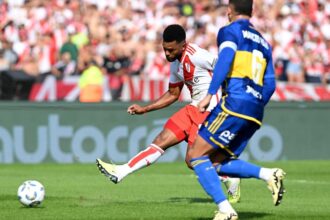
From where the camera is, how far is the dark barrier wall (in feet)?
72.1

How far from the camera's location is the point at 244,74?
10.0 metres

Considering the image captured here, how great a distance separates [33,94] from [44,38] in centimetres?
196

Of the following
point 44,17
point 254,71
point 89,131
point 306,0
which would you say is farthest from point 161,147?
point 306,0

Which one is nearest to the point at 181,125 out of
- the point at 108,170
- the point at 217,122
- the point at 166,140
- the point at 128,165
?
the point at 166,140

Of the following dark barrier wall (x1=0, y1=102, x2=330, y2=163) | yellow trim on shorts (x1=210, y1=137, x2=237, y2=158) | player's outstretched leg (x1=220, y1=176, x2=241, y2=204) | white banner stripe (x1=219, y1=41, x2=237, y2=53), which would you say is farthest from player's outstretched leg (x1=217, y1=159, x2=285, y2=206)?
dark barrier wall (x1=0, y1=102, x2=330, y2=163)

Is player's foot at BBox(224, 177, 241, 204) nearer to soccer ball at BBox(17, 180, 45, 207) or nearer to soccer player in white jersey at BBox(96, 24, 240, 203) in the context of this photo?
soccer player in white jersey at BBox(96, 24, 240, 203)

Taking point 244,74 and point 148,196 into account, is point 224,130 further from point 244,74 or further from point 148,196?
point 148,196

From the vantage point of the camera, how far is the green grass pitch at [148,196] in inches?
449

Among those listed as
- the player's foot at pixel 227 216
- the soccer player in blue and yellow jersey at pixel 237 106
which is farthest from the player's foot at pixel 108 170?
the player's foot at pixel 227 216

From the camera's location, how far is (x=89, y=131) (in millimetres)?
22328

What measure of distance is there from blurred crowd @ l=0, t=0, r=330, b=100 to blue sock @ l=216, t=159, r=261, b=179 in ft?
42.3

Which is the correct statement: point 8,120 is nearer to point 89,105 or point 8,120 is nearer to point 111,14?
point 89,105

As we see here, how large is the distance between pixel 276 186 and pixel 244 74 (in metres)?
1.21

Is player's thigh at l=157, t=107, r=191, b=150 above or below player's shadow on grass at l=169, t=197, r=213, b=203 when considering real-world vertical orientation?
above
